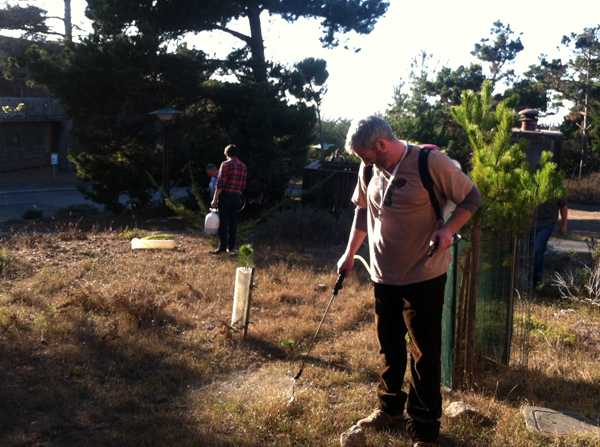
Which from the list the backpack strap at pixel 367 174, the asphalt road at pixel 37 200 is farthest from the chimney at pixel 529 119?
the asphalt road at pixel 37 200

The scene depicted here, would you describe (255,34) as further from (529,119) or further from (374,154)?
(374,154)

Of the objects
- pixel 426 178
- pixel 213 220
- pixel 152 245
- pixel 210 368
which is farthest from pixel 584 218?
pixel 426 178

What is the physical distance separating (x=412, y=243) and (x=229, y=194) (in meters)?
Answer: 6.98

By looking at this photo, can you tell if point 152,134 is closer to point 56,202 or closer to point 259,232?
point 259,232

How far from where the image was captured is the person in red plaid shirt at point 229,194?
1009 cm

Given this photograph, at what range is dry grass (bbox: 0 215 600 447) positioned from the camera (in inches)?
158

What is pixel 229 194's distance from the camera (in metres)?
10.3

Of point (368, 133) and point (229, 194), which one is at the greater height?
point (368, 133)

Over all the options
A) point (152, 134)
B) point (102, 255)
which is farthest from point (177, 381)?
point (152, 134)

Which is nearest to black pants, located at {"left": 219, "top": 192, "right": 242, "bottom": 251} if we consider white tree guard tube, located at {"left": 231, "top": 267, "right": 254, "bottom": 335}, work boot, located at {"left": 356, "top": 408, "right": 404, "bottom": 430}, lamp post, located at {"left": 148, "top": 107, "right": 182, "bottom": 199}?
white tree guard tube, located at {"left": 231, "top": 267, "right": 254, "bottom": 335}

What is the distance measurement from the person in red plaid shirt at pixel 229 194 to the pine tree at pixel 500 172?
5.82 metres

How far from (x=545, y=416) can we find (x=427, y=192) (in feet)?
5.48

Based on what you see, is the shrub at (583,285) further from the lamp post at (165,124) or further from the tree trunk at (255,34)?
the tree trunk at (255,34)

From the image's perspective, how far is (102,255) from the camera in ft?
33.6
